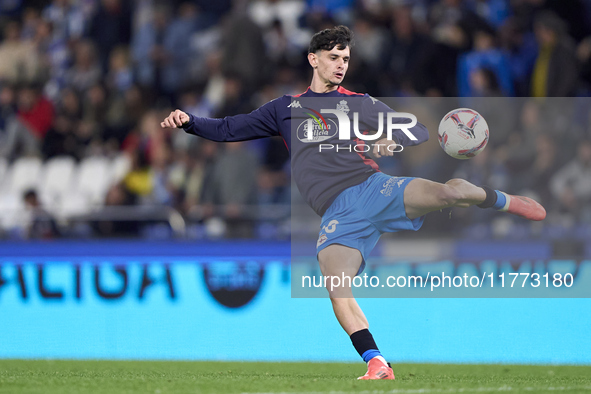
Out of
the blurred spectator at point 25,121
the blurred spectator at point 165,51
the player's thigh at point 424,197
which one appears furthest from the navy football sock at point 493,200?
the blurred spectator at point 25,121

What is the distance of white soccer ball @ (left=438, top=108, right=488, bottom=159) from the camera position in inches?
244

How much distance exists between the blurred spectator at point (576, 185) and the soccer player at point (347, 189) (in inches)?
65.7

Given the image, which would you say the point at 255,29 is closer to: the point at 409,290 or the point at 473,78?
the point at 473,78

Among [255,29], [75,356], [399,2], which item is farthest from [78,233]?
[399,2]


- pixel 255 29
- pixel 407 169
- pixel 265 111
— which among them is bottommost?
pixel 407 169

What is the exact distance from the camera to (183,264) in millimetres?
8086

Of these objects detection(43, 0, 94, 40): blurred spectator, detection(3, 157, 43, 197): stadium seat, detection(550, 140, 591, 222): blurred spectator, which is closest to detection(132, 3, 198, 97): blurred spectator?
detection(43, 0, 94, 40): blurred spectator

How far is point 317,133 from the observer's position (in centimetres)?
627

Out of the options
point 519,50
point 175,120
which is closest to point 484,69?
point 519,50

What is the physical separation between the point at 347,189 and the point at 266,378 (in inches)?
56.5

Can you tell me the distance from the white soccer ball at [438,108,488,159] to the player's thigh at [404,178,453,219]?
526mm

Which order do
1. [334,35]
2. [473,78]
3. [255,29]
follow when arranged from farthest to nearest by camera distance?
1. [255,29]
2. [473,78]
3. [334,35]

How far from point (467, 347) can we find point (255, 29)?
562cm

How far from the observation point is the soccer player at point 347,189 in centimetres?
580
